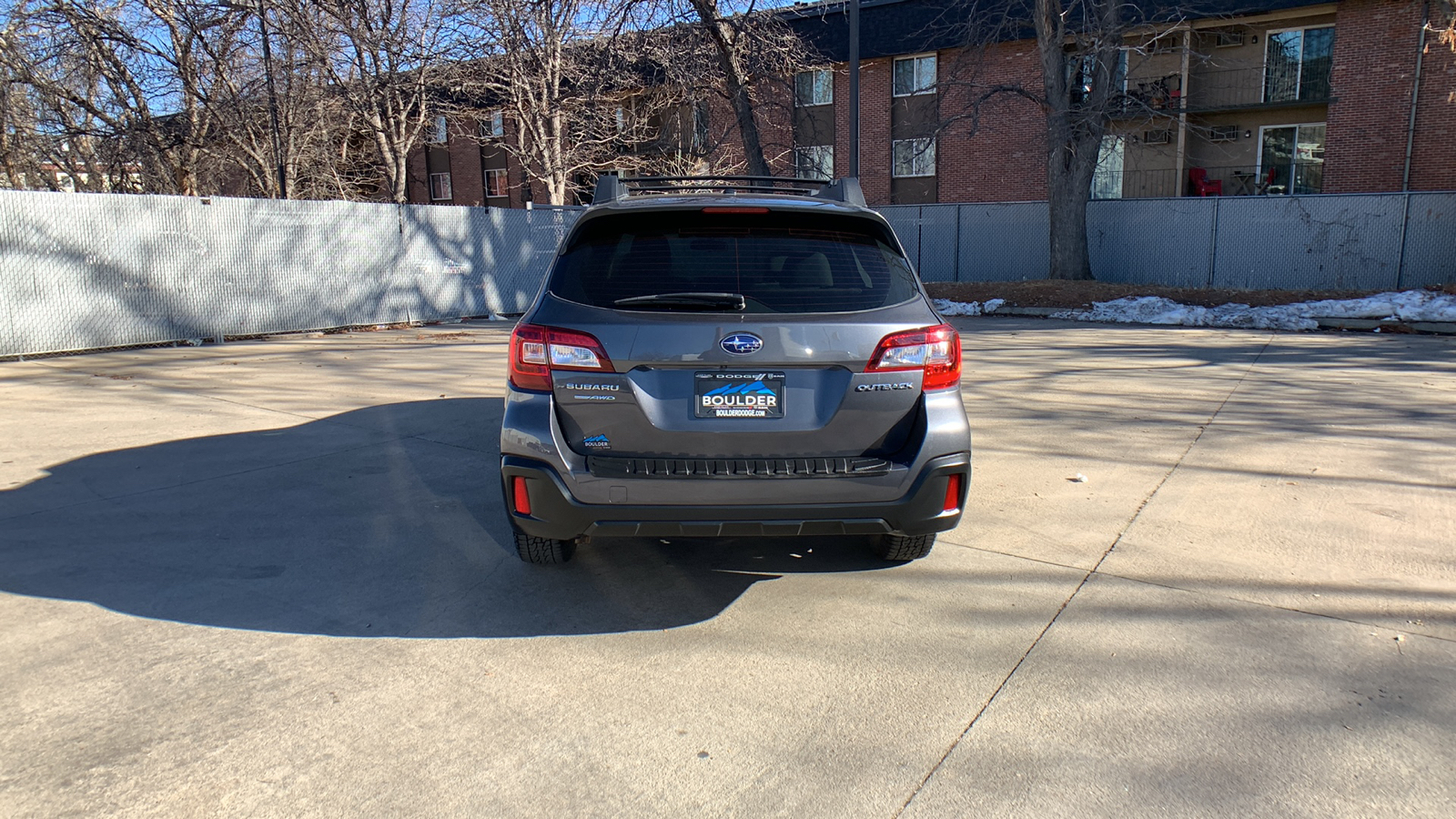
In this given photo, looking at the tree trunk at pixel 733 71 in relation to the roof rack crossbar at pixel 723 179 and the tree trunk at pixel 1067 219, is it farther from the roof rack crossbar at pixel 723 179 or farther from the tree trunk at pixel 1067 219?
the roof rack crossbar at pixel 723 179

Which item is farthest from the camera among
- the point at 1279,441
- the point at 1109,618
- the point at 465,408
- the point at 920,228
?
the point at 920,228

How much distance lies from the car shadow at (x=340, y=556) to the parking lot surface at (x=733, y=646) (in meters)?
0.02

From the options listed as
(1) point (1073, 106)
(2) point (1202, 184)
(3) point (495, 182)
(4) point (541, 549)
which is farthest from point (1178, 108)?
(3) point (495, 182)

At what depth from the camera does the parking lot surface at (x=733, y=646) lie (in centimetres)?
276

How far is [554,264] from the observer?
4035 mm

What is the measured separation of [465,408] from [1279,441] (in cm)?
675

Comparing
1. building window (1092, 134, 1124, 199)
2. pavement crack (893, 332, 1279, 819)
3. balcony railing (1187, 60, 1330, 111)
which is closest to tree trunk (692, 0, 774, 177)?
A: balcony railing (1187, 60, 1330, 111)

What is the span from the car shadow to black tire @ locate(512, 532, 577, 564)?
0.35 feet

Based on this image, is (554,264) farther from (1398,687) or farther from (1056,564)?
(1398,687)

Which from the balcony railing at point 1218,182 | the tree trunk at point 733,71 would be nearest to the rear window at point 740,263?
the tree trunk at point 733,71

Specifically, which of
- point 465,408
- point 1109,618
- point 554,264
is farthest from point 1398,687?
point 465,408

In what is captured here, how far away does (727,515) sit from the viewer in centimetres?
360

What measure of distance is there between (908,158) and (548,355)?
29.4 metres

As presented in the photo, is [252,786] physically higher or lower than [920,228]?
lower
